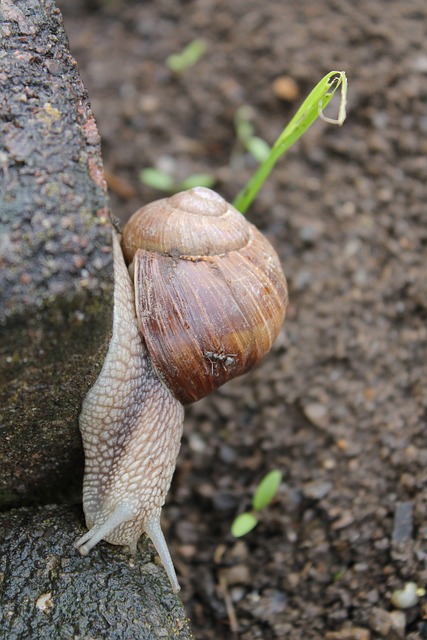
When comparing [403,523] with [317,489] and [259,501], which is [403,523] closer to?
[317,489]

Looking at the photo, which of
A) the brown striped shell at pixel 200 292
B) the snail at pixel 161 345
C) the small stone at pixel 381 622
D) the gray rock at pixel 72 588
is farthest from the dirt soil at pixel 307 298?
the brown striped shell at pixel 200 292

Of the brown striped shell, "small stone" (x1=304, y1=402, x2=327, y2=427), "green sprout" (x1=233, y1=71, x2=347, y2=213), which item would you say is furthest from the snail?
"small stone" (x1=304, y1=402, x2=327, y2=427)

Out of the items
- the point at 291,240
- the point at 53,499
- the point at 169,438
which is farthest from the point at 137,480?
the point at 291,240

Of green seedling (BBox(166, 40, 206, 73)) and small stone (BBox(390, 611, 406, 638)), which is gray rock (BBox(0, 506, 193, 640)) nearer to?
small stone (BBox(390, 611, 406, 638))

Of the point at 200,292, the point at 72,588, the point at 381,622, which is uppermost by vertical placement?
the point at 200,292

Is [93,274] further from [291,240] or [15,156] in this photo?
[291,240]

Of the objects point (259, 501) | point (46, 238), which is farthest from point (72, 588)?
point (46, 238)

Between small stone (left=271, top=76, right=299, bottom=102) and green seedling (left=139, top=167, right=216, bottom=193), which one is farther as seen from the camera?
small stone (left=271, top=76, right=299, bottom=102)
